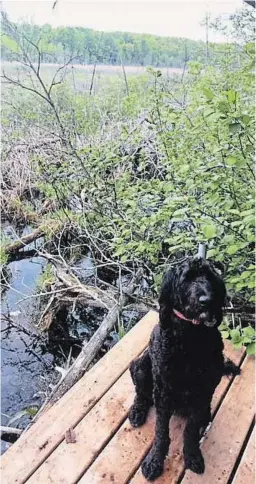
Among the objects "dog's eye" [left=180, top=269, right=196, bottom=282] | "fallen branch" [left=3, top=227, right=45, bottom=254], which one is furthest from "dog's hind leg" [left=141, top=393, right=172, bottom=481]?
"fallen branch" [left=3, top=227, right=45, bottom=254]

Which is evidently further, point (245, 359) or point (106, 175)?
point (106, 175)

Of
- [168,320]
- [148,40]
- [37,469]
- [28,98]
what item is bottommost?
[37,469]

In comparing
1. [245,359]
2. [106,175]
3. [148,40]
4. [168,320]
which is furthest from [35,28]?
[245,359]

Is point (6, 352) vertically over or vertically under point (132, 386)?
under

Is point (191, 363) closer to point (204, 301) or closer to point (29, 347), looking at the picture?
point (204, 301)

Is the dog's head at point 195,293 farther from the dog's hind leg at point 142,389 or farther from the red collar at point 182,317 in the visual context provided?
the dog's hind leg at point 142,389

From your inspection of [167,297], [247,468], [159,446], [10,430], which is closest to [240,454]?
[247,468]

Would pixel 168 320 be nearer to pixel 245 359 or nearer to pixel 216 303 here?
pixel 216 303

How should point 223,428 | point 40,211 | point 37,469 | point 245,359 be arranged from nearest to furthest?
point 37,469
point 223,428
point 245,359
point 40,211
